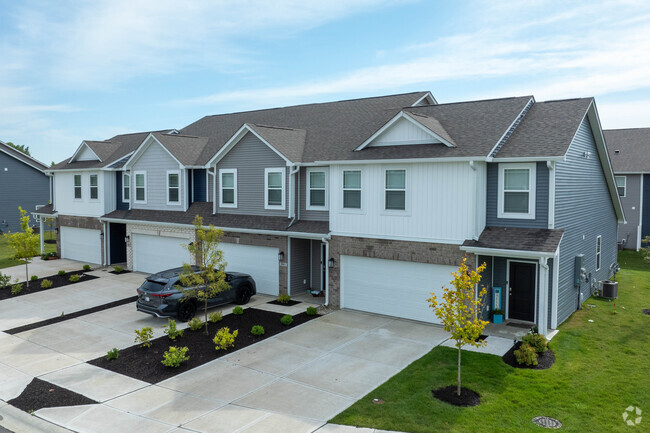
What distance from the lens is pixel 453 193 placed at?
15.5 meters

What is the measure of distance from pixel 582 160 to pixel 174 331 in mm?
15058

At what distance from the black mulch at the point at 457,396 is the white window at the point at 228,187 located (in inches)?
545

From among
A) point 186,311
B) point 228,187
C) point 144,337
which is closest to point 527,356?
point 144,337

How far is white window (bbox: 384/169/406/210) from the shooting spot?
16.7m

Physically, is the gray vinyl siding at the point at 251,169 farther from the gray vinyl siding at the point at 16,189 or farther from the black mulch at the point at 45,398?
the gray vinyl siding at the point at 16,189

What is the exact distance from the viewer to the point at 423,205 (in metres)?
16.2

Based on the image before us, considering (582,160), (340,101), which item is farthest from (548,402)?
(340,101)

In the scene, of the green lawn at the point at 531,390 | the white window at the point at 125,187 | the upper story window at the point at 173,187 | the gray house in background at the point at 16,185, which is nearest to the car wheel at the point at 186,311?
the green lawn at the point at 531,390

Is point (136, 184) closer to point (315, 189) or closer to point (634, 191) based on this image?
point (315, 189)

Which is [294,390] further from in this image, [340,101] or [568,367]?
[340,101]

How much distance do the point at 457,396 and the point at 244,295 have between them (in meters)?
10.6

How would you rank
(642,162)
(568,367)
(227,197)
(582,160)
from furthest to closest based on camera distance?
(642,162) < (227,197) < (582,160) < (568,367)

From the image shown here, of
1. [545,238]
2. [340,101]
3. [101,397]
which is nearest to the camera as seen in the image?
[101,397]

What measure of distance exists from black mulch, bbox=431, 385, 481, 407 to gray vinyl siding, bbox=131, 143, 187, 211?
17006 millimetres
